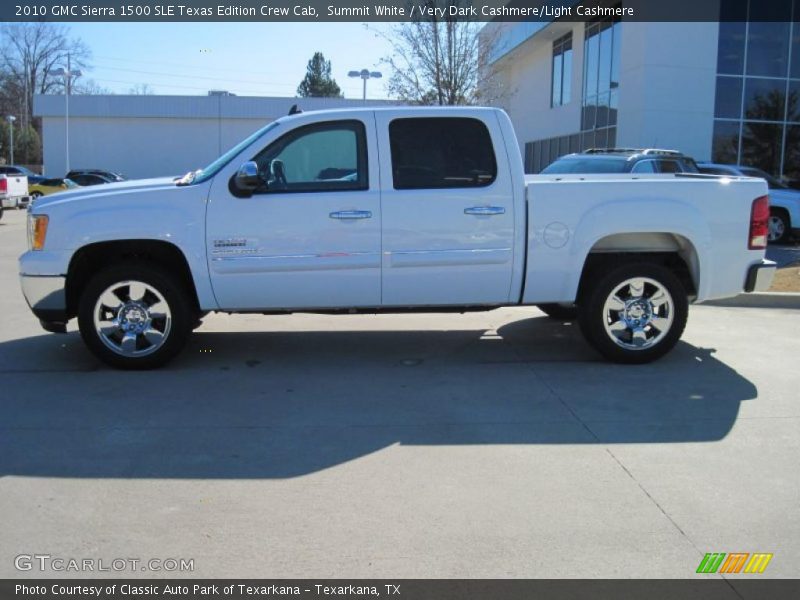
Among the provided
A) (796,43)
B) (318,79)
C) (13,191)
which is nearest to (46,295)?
(13,191)

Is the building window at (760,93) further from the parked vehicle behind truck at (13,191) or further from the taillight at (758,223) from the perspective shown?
the parked vehicle behind truck at (13,191)

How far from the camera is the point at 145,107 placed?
47.1m

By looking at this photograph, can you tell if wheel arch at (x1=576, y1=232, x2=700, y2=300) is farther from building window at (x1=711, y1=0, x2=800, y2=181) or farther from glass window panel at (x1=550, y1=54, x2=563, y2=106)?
glass window panel at (x1=550, y1=54, x2=563, y2=106)

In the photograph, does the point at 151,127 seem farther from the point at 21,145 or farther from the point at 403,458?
the point at 403,458

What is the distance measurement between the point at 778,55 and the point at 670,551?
947 inches

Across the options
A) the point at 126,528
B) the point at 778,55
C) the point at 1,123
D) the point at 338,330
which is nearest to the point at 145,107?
the point at 1,123

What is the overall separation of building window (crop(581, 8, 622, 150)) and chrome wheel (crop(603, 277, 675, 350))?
19.7m

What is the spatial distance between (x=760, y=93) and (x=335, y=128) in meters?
21.3

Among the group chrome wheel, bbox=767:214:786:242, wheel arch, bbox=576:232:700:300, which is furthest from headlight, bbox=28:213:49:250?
chrome wheel, bbox=767:214:786:242

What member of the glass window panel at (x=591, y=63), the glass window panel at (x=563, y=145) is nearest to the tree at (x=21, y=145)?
the glass window panel at (x=563, y=145)

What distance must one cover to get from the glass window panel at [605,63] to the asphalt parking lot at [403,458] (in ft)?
66.9

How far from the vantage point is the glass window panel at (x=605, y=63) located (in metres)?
25.9

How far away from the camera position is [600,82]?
2684cm

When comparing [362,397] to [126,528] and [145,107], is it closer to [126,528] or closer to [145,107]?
[126,528]
